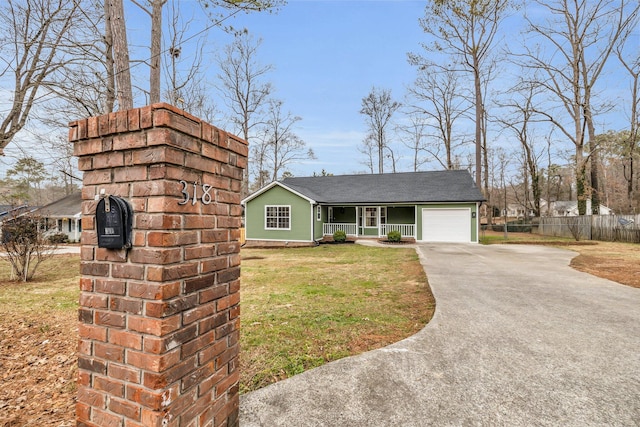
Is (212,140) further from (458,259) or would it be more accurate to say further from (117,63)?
(458,259)

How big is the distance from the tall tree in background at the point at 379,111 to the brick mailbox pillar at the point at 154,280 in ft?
92.1

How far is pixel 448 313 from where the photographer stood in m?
4.31

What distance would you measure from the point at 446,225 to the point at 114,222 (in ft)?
56.7

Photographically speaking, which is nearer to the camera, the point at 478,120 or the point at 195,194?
the point at 195,194

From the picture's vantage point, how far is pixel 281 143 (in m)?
27.2

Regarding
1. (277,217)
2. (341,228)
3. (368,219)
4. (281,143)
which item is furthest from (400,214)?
(281,143)

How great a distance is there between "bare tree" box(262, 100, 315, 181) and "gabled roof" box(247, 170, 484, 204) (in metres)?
5.90

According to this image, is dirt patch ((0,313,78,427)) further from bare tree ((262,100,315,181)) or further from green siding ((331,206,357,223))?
bare tree ((262,100,315,181))

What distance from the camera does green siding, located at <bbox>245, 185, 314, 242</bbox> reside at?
16.6 m

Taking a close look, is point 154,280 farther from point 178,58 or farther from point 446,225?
point 446,225

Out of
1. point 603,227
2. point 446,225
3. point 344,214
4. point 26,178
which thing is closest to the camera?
point 603,227

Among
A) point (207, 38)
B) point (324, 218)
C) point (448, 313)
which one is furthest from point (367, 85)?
point (448, 313)

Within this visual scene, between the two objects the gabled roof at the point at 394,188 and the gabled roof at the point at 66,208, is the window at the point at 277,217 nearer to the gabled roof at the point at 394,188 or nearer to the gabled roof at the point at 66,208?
the gabled roof at the point at 394,188

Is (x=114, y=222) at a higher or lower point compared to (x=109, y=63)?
lower
